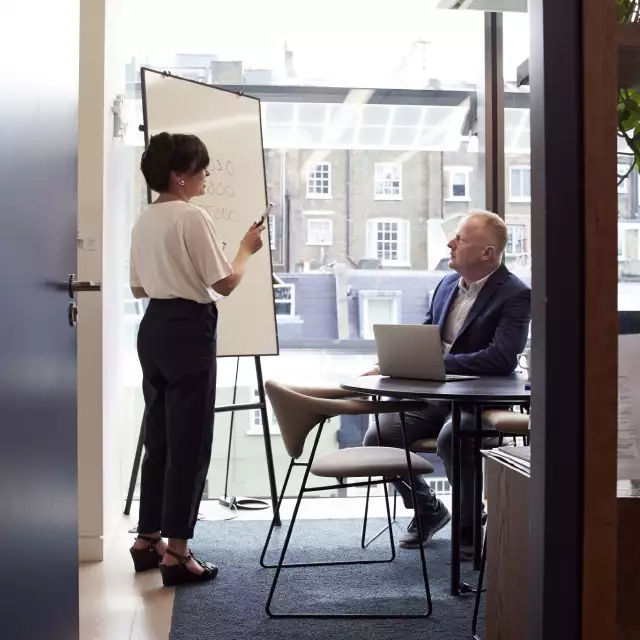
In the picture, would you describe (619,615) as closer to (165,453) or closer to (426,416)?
(165,453)

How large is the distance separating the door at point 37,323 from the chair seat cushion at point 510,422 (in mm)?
1619

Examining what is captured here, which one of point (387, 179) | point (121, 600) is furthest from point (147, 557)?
point (387, 179)

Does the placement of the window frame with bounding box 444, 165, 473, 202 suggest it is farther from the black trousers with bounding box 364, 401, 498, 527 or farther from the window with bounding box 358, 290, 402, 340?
the black trousers with bounding box 364, 401, 498, 527

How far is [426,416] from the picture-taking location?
3.76 metres

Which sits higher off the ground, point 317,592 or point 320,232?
point 320,232

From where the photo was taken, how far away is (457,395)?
2.66 metres

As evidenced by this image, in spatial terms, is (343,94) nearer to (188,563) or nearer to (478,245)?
(478,245)

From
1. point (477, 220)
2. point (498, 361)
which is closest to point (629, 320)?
point (498, 361)

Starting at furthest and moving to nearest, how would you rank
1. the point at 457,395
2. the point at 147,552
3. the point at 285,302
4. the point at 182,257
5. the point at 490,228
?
the point at 285,302 → the point at 490,228 → the point at 147,552 → the point at 182,257 → the point at 457,395

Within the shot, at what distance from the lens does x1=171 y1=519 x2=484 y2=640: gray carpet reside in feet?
8.59

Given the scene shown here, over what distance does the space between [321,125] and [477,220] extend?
124 centimetres

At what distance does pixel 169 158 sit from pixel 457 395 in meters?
1.34

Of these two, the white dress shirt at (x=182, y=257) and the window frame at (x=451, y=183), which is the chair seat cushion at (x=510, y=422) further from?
the window frame at (x=451, y=183)

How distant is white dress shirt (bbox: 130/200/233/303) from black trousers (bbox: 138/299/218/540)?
1.9 inches
